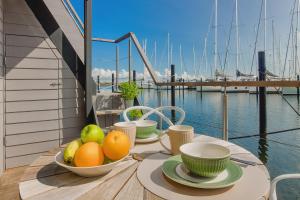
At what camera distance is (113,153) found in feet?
2.03

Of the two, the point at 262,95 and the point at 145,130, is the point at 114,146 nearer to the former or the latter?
the point at 145,130

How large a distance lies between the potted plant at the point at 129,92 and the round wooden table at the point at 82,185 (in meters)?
2.19

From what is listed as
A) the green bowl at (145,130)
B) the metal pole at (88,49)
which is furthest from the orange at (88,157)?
the metal pole at (88,49)

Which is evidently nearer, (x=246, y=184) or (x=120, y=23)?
(x=246, y=184)

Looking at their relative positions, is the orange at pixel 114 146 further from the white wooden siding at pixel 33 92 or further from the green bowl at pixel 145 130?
the white wooden siding at pixel 33 92

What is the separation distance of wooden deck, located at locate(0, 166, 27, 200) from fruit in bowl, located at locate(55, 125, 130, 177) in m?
1.40

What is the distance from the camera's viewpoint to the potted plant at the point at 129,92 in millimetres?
2887

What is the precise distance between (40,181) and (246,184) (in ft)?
1.95

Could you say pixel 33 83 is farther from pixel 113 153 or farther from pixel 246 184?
pixel 246 184

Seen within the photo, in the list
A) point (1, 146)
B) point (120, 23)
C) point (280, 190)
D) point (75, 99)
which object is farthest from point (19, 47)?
point (120, 23)

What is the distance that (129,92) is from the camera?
9.48ft

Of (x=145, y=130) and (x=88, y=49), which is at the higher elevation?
(x=88, y=49)

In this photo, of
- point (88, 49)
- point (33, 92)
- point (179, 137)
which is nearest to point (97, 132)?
point (179, 137)

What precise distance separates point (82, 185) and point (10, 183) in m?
1.89
